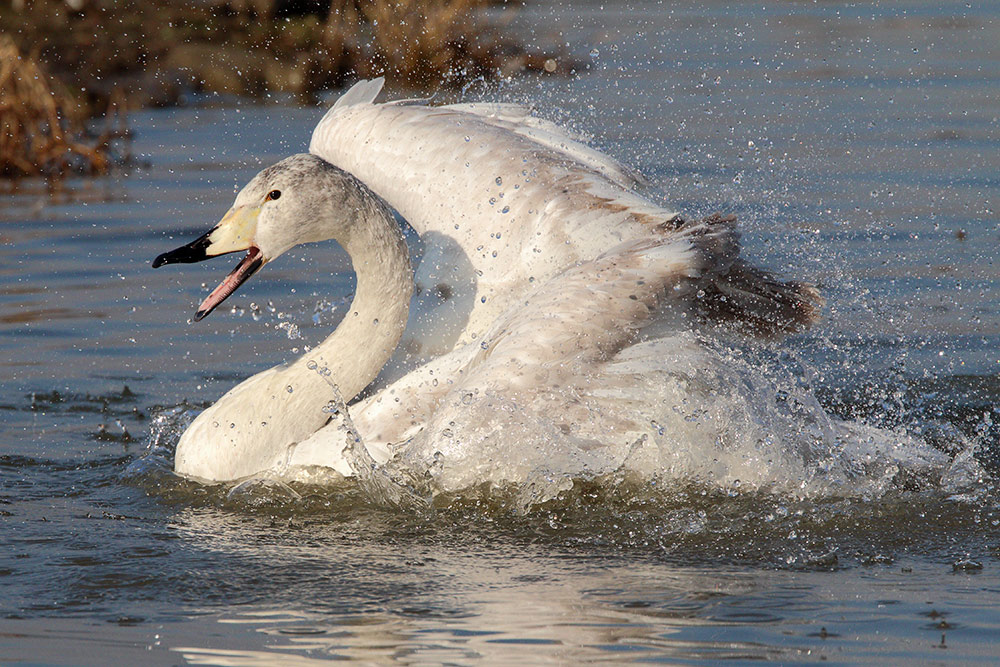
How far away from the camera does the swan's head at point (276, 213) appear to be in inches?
219

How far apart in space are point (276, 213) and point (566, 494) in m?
1.54

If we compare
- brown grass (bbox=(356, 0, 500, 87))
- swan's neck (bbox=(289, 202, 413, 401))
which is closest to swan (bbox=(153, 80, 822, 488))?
swan's neck (bbox=(289, 202, 413, 401))

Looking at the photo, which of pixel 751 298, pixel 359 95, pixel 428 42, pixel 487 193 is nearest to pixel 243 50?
pixel 428 42

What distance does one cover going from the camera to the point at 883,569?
4.57 m

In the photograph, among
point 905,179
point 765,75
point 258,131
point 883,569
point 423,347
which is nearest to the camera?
point 883,569

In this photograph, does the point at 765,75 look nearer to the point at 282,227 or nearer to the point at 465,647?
the point at 282,227

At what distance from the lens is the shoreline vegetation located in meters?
15.3

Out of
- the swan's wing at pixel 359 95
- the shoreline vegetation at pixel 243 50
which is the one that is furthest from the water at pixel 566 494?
the shoreline vegetation at pixel 243 50

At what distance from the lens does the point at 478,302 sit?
20.2 feet

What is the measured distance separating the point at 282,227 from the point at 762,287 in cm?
184

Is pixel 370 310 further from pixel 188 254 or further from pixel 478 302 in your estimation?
pixel 188 254

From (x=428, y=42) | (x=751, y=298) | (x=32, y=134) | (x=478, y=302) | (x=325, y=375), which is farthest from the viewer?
(x=428, y=42)

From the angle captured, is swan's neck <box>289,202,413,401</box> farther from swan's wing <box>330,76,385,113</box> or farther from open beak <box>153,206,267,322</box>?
swan's wing <box>330,76,385,113</box>

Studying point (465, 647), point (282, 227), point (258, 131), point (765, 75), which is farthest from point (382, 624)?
point (765, 75)
